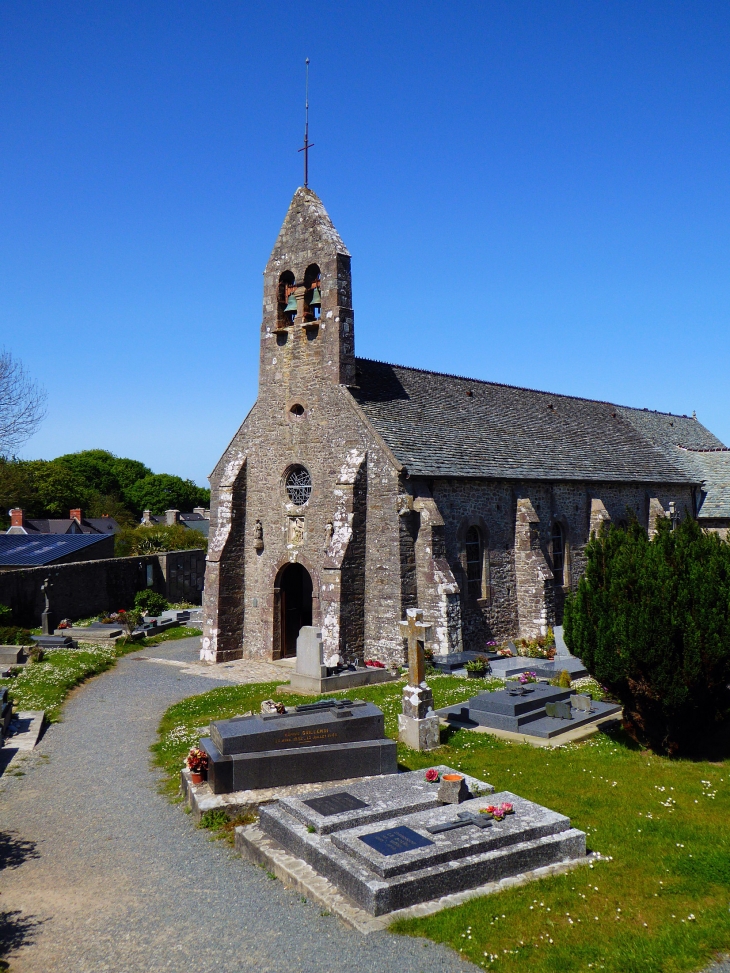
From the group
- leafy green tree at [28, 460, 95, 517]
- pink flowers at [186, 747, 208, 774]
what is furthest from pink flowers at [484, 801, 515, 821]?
leafy green tree at [28, 460, 95, 517]

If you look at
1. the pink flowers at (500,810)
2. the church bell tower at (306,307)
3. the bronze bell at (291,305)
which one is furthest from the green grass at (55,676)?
the bronze bell at (291,305)

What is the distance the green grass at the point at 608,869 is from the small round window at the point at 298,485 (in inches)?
→ 406

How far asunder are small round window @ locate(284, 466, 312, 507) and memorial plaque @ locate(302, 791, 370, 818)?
13977mm

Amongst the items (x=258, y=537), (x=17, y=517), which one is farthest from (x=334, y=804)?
(x=17, y=517)

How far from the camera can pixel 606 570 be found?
1391 centimetres

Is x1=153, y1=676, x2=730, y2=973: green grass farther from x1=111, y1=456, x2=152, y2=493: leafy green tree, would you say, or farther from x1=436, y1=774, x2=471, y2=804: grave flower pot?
x1=111, y1=456, x2=152, y2=493: leafy green tree

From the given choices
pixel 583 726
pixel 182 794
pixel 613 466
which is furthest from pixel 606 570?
pixel 613 466

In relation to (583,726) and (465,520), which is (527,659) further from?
(583,726)

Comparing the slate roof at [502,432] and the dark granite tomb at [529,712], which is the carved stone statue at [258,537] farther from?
the dark granite tomb at [529,712]

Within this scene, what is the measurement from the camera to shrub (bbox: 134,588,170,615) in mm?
33188

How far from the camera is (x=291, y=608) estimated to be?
25328mm

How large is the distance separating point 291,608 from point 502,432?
10.7 meters

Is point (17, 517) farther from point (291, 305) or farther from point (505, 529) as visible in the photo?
point (505, 529)

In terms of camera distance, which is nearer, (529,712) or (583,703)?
(529,712)
